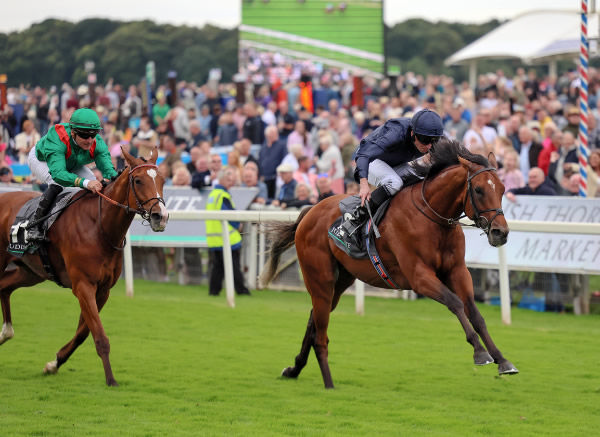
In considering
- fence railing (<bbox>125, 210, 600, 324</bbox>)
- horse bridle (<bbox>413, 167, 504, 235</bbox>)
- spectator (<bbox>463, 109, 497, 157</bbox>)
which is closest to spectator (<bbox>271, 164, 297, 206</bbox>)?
fence railing (<bbox>125, 210, 600, 324</bbox>)

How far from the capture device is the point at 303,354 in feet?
Result: 24.6

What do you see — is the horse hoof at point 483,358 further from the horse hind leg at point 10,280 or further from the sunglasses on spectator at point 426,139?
the horse hind leg at point 10,280

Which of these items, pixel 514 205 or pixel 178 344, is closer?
pixel 178 344

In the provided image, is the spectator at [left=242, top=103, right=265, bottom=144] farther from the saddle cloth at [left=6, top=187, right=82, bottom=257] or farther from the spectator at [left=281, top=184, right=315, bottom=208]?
the saddle cloth at [left=6, top=187, right=82, bottom=257]

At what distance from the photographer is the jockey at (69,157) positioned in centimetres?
730

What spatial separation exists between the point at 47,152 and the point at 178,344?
8.10ft

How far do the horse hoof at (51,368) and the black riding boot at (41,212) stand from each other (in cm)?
96

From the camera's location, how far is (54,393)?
6.79 m

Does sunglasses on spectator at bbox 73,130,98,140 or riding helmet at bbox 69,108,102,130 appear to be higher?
riding helmet at bbox 69,108,102,130

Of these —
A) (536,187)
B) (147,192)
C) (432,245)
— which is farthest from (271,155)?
(432,245)

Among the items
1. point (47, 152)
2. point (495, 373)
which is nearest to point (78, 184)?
point (47, 152)

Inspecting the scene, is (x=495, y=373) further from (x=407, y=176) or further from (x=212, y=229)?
(x=212, y=229)

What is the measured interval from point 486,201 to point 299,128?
10.0 metres

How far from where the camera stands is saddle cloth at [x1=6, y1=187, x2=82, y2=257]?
7555mm
